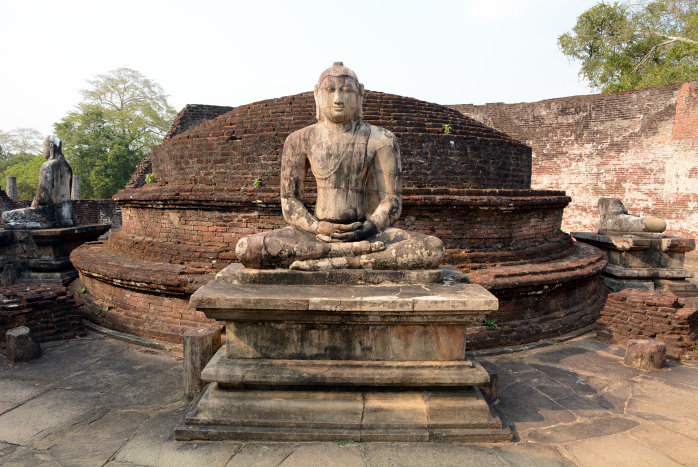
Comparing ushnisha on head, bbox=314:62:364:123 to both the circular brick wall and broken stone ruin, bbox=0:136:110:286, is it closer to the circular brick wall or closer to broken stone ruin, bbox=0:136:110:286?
the circular brick wall

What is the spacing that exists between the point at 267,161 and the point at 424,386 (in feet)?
11.8

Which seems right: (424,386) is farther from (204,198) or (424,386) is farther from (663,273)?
(663,273)

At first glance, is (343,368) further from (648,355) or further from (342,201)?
(648,355)

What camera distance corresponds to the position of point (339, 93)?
302cm

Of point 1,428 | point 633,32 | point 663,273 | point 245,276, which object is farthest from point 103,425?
point 633,32

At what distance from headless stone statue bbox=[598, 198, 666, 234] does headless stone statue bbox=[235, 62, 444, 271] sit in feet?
19.0

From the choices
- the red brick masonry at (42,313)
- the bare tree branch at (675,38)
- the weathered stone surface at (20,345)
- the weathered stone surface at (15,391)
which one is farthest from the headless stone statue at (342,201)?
the bare tree branch at (675,38)

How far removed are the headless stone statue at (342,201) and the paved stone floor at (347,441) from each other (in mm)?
1177

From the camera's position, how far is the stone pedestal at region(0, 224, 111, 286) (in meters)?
6.57

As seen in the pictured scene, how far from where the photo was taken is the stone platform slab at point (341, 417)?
2.55 meters

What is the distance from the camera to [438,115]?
6301 millimetres

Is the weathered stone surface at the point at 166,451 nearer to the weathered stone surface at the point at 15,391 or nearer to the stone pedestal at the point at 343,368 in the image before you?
the stone pedestal at the point at 343,368

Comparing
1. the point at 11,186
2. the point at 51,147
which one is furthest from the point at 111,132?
the point at 51,147

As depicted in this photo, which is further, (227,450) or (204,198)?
(204,198)
